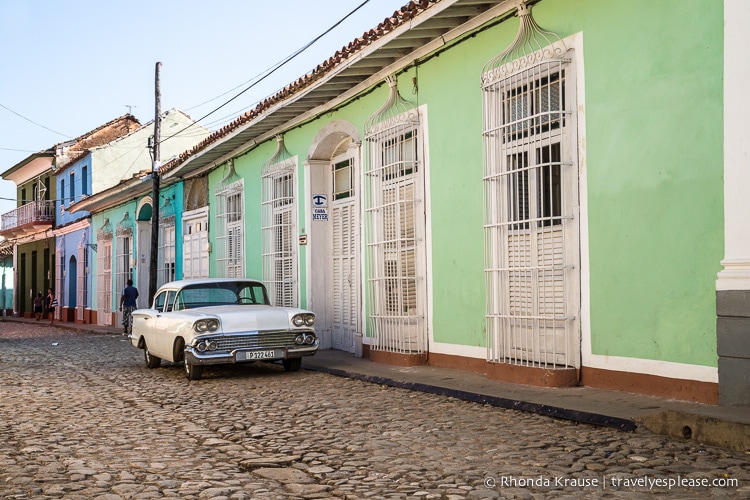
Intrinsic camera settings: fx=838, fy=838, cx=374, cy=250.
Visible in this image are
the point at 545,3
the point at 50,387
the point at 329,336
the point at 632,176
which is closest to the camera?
the point at 632,176

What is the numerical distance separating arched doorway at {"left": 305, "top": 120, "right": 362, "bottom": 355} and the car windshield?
207cm

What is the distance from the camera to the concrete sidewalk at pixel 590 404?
554 centimetres

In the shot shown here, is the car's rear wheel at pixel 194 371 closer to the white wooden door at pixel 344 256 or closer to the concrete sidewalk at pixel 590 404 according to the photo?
the concrete sidewalk at pixel 590 404

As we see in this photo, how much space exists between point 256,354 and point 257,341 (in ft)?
0.53

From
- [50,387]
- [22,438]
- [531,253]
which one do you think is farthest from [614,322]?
[50,387]

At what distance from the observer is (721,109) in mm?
6539

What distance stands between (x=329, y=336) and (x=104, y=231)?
56.6ft

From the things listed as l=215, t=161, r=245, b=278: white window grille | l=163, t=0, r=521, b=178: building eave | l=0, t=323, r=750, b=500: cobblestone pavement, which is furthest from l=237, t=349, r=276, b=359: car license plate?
l=215, t=161, r=245, b=278: white window grille

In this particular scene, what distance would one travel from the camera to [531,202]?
345 inches

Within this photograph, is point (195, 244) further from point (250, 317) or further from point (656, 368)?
point (656, 368)

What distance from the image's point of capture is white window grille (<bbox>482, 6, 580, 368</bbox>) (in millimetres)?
8328

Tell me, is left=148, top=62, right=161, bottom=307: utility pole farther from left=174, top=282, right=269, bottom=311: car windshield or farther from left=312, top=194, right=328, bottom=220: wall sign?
left=174, top=282, right=269, bottom=311: car windshield

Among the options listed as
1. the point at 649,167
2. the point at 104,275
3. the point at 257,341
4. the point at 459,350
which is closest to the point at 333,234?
the point at 257,341

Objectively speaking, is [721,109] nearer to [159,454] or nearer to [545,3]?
[545,3]
